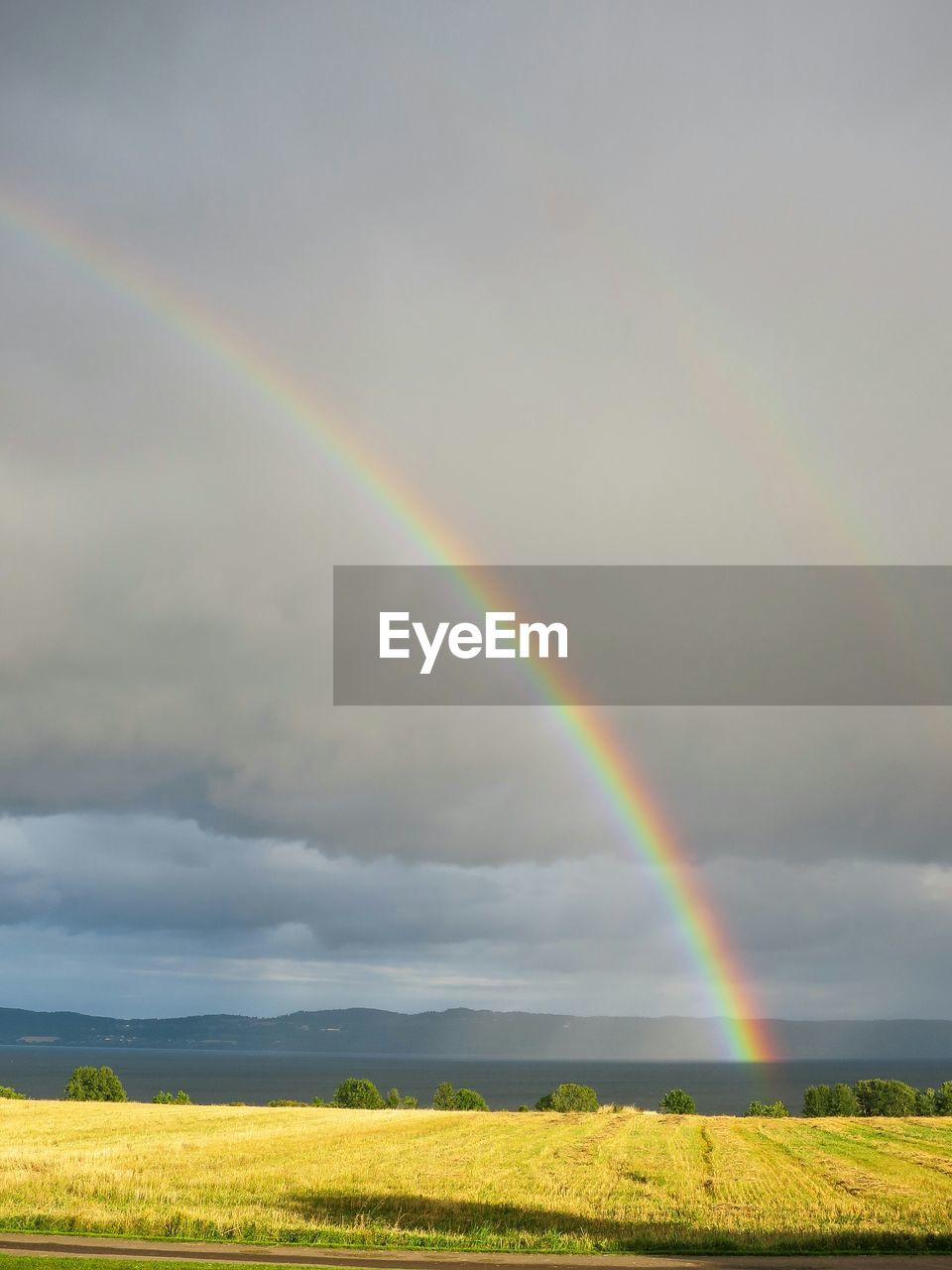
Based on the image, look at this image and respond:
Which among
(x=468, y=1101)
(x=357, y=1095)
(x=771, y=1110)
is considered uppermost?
(x=357, y=1095)

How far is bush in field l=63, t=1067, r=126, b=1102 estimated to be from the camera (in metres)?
146

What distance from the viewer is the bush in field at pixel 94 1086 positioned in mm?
145875

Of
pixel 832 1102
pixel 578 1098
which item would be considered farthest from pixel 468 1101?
pixel 832 1102

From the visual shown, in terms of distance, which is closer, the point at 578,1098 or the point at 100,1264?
the point at 100,1264

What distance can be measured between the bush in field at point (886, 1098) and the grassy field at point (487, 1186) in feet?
209

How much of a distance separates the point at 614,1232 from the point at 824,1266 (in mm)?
6880

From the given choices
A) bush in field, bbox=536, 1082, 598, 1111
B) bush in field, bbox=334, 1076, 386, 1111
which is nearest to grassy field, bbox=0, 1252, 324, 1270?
bush in field, bbox=536, 1082, 598, 1111

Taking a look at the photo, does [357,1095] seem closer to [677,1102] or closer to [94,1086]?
[94,1086]

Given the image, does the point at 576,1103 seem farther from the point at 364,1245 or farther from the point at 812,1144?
the point at 364,1245

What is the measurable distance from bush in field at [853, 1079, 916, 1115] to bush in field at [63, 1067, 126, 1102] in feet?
311

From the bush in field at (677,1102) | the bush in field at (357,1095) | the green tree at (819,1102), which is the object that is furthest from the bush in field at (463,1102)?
the green tree at (819,1102)

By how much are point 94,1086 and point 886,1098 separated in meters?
101

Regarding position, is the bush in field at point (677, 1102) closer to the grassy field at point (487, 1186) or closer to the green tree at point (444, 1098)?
the green tree at point (444, 1098)

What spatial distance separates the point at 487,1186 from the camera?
4469 centimetres
